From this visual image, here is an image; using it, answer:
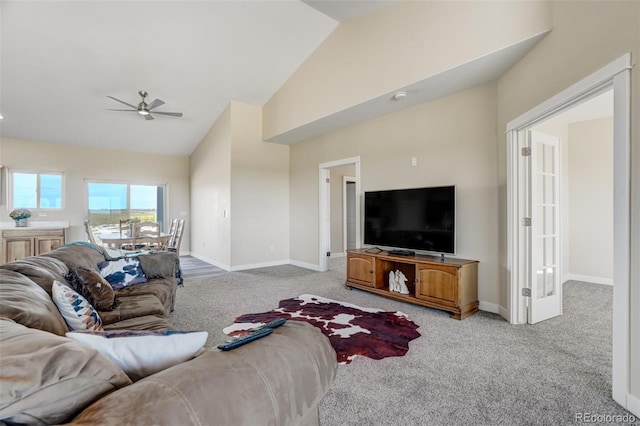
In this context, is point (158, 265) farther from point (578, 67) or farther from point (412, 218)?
point (578, 67)

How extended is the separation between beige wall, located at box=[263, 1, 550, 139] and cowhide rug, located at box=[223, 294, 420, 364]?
2.67 m

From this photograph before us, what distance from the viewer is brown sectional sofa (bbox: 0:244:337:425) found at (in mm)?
590

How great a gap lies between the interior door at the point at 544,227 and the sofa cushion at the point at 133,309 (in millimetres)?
3500

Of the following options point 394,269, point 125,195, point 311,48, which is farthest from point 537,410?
point 125,195

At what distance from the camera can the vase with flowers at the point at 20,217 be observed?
5.39 m

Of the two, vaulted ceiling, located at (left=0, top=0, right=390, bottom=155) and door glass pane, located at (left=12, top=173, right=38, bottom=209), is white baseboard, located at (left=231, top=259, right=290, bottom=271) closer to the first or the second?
vaulted ceiling, located at (left=0, top=0, right=390, bottom=155)

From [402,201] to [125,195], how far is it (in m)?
6.74

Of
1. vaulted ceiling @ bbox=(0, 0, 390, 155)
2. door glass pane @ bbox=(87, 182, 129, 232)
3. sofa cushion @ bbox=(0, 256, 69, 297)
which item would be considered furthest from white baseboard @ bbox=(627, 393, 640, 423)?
door glass pane @ bbox=(87, 182, 129, 232)

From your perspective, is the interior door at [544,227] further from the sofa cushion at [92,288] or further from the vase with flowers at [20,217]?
the vase with flowers at [20,217]

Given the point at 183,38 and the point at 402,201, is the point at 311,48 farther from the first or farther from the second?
the point at 402,201

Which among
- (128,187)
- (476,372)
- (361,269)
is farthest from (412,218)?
(128,187)

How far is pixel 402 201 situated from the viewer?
3961 mm

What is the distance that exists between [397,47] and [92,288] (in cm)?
385

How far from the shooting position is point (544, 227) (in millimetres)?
3111
